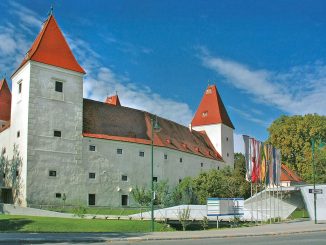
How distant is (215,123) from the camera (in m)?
77.1

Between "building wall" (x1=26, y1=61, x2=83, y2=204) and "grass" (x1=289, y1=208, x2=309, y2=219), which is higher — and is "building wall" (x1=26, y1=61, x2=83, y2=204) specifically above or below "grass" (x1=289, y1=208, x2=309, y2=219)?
above

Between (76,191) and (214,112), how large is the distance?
37746 millimetres

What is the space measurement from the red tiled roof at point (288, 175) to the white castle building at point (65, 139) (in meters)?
19.8

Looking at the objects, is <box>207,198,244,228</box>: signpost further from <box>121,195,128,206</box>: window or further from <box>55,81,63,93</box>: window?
<box>55,81,63,93</box>: window

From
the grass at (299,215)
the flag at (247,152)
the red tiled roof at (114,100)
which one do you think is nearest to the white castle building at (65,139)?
the red tiled roof at (114,100)

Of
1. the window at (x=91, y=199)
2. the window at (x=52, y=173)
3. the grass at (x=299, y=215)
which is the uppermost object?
the window at (x=52, y=173)

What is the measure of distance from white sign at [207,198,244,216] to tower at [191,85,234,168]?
45300 mm

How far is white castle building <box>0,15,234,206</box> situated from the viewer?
1730 inches

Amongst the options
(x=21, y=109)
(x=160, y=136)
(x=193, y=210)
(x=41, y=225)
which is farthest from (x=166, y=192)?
(x=41, y=225)

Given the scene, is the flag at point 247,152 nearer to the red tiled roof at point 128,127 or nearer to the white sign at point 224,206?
the white sign at point 224,206

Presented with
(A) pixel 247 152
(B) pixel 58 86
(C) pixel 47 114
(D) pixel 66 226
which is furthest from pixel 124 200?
(D) pixel 66 226

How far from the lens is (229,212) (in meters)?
30.9

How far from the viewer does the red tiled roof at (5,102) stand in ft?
185

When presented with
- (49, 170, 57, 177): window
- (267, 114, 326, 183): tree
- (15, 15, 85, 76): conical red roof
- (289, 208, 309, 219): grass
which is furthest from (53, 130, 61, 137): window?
(267, 114, 326, 183): tree
